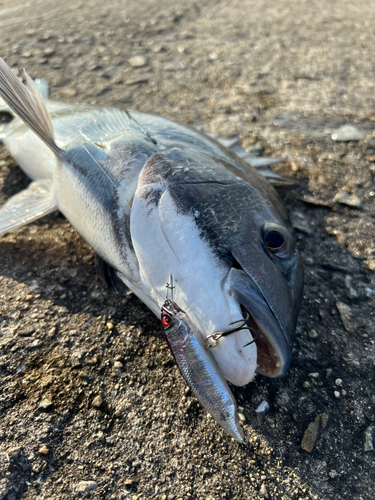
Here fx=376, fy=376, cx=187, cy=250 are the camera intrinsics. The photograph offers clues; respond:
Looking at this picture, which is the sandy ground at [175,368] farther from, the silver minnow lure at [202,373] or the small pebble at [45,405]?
the silver minnow lure at [202,373]

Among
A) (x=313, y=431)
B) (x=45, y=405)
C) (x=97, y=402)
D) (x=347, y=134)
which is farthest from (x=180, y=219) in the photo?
(x=347, y=134)

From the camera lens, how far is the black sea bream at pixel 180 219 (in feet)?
5.44

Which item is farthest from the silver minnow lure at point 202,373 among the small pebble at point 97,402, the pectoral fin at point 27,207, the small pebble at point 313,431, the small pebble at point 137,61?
the small pebble at point 137,61

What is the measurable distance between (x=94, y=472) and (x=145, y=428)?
28 centimetres

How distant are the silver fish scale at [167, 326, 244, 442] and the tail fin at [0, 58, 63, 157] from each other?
1626mm

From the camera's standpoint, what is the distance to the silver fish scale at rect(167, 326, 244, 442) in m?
1.57

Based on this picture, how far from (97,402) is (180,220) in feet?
3.25

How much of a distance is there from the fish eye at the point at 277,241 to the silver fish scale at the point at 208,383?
60 cm

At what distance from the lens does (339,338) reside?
223 cm

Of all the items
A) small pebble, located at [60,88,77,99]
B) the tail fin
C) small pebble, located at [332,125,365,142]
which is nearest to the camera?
the tail fin

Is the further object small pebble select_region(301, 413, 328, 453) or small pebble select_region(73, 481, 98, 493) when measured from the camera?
small pebble select_region(301, 413, 328, 453)

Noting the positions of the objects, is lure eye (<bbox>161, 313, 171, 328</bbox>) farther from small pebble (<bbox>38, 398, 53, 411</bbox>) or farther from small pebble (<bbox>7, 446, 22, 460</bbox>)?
small pebble (<bbox>7, 446, 22, 460</bbox>)

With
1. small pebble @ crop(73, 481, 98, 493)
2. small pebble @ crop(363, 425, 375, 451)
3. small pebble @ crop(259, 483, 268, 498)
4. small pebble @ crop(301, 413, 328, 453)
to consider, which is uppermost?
small pebble @ crop(73, 481, 98, 493)

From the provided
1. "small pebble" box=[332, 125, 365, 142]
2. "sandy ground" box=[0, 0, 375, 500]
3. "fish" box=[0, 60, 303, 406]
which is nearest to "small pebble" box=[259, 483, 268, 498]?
"sandy ground" box=[0, 0, 375, 500]
